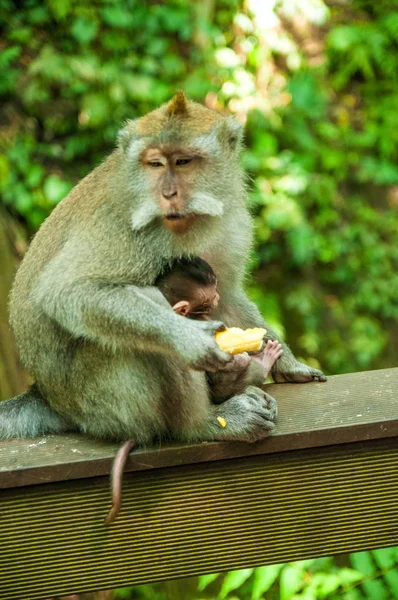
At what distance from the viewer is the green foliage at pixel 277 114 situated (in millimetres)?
7082

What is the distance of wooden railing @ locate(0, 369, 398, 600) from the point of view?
2.99 m

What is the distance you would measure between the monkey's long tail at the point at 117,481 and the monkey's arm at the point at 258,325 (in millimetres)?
1058

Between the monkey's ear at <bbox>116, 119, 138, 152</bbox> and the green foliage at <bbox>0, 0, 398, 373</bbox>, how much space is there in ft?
11.1

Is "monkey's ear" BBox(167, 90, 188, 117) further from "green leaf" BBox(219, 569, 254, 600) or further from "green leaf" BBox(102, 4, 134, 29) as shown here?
"green leaf" BBox(102, 4, 134, 29)

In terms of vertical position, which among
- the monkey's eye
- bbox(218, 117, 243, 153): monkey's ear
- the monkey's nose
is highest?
bbox(218, 117, 243, 153): monkey's ear

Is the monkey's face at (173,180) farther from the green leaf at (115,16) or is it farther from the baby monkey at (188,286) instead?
the green leaf at (115,16)

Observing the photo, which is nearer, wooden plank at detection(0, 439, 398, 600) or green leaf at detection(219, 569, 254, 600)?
wooden plank at detection(0, 439, 398, 600)

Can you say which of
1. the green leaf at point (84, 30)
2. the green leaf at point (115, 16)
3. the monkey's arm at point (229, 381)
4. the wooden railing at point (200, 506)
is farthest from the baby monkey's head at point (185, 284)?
the green leaf at point (115, 16)

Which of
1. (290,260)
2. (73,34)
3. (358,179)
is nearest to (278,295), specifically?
(290,260)

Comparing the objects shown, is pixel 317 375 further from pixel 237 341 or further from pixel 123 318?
pixel 123 318

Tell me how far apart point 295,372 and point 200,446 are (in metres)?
0.99

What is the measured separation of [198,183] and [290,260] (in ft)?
15.6

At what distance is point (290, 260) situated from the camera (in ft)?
26.0

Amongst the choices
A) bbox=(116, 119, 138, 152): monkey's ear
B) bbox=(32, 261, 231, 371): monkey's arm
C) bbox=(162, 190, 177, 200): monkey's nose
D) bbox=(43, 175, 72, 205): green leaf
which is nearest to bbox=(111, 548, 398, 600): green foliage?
bbox=(32, 261, 231, 371): monkey's arm
